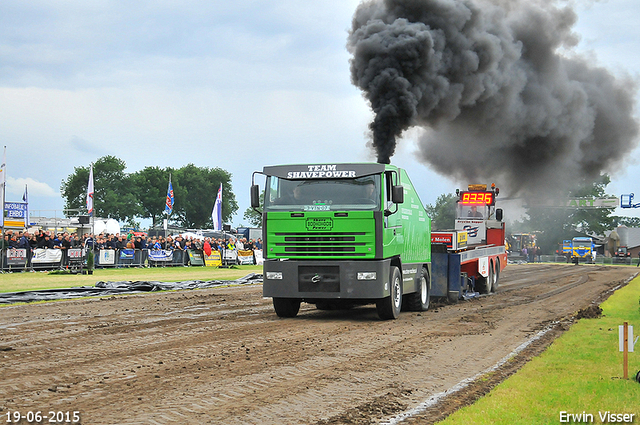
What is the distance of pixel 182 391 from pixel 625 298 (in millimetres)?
A: 16071

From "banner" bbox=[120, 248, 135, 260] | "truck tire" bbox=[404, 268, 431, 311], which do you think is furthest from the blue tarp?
"truck tire" bbox=[404, 268, 431, 311]

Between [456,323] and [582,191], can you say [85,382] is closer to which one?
[456,323]

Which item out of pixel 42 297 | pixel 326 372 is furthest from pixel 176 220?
pixel 326 372

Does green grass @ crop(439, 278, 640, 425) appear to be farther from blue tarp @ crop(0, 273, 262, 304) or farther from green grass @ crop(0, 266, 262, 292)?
green grass @ crop(0, 266, 262, 292)

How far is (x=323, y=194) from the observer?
496 inches

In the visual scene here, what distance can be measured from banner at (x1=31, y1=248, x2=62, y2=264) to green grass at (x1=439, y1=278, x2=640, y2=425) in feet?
71.5

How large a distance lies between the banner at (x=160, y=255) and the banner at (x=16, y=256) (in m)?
6.81

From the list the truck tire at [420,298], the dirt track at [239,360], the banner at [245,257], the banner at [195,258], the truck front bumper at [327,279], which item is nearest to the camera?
the dirt track at [239,360]

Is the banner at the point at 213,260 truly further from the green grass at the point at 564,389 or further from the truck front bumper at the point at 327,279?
the green grass at the point at 564,389

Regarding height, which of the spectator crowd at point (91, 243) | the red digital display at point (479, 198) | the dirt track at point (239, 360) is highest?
the red digital display at point (479, 198)

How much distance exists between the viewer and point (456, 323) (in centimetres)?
1290

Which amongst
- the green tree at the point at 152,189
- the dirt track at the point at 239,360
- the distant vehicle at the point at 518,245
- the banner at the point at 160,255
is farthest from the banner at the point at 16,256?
the green tree at the point at 152,189

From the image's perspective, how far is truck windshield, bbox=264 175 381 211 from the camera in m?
12.4

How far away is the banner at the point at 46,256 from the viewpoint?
2572 centimetres
